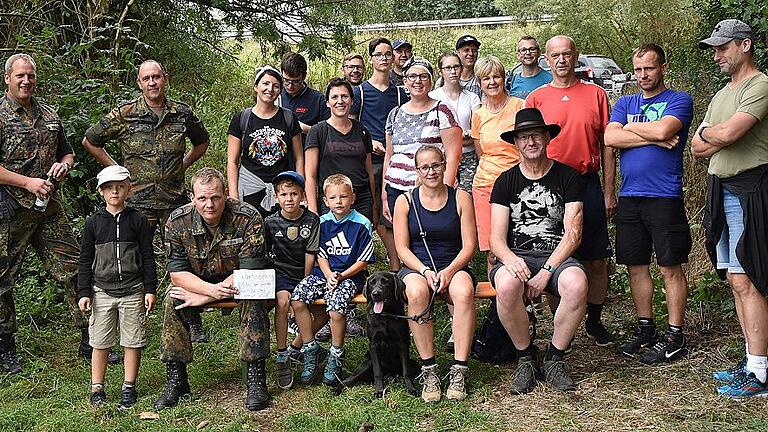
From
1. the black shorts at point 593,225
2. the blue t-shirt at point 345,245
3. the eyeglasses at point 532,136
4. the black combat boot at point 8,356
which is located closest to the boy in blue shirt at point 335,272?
the blue t-shirt at point 345,245

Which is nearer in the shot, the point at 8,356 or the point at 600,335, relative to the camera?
the point at 8,356

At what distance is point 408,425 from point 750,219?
84.4 inches

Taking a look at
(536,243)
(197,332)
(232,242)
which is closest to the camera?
(232,242)

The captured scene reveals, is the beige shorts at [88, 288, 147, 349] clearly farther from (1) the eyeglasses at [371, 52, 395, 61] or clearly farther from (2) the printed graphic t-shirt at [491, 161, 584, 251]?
(1) the eyeglasses at [371, 52, 395, 61]

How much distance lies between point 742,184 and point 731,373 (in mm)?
1099

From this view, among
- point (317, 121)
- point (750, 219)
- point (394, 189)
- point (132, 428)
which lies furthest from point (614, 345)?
point (132, 428)

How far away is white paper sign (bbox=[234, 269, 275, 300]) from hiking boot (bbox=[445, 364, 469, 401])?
3.84 ft

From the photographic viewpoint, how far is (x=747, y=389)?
179 inches

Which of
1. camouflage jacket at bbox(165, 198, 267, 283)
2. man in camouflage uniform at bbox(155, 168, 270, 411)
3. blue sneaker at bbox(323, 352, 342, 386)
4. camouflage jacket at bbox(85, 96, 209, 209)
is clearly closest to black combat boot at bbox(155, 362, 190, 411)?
man in camouflage uniform at bbox(155, 168, 270, 411)

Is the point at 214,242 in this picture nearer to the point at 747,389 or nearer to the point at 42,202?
the point at 42,202

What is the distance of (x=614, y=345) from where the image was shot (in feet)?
18.4

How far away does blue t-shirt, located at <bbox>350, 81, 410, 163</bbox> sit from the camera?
6.36 metres

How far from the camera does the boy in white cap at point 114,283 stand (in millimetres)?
4836

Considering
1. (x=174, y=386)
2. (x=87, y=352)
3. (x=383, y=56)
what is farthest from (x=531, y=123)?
(x=87, y=352)
